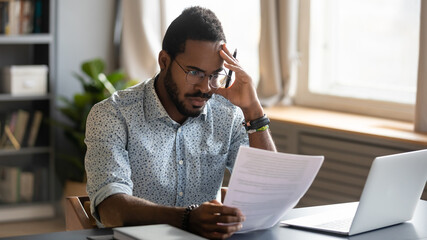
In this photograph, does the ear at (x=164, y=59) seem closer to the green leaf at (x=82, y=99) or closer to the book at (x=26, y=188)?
the green leaf at (x=82, y=99)

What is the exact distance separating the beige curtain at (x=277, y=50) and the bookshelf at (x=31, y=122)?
1375 mm

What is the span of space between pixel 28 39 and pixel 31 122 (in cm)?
55

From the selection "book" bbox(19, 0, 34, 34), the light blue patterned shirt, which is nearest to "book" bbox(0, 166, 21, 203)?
"book" bbox(19, 0, 34, 34)

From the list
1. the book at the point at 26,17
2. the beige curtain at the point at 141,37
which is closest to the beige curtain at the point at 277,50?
the beige curtain at the point at 141,37

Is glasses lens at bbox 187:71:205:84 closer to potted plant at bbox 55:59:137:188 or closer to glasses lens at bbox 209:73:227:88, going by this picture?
glasses lens at bbox 209:73:227:88

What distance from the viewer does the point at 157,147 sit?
2213mm

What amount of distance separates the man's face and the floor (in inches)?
90.1

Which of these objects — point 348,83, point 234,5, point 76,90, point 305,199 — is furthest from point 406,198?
point 76,90

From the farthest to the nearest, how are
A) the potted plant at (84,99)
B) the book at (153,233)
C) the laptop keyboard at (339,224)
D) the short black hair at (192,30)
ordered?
the potted plant at (84,99) < the short black hair at (192,30) < the laptop keyboard at (339,224) < the book at (153,233)

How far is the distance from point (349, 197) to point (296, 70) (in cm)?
105

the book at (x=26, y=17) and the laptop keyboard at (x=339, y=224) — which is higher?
the book at (x=26, y=17)

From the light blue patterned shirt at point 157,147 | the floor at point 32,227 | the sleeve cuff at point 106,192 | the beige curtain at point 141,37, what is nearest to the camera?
the sleeve cuff at point 106,192

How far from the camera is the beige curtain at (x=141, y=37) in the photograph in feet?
14.9

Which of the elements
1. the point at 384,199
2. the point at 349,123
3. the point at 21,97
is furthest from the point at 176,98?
the point at 21,97
